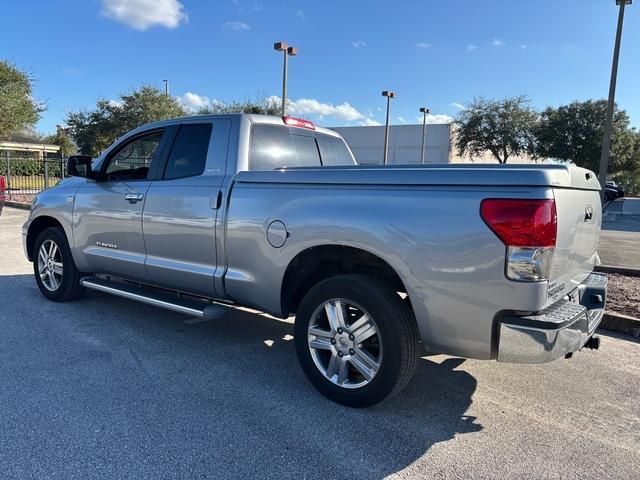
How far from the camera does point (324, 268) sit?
146 inches

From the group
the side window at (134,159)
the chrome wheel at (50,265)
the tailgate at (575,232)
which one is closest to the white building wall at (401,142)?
the chrome wheel at (50,265)

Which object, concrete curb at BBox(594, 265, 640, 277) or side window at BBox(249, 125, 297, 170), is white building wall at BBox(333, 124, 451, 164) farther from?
side window at BBox(249, 125, 297, 170)

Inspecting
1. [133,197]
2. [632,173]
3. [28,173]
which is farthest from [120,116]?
[632,173]

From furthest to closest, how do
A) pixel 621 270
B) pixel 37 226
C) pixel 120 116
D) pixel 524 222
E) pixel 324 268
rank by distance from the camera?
pixel 120 116, pixel 621 270, pixel 37 226, pixel 324 268, pixel 524 222

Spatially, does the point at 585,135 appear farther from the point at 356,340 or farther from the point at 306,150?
the point at 356,340

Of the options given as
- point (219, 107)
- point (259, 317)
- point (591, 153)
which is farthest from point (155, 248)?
point (591, 153)

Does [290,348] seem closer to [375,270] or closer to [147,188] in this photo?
[375,270]

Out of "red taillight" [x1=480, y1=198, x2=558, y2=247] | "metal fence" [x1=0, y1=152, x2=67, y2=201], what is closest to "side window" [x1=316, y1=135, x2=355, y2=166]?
"red taillight" [x1=480, y1=198, x2=558, y2=247]

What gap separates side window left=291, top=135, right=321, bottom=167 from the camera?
4.65m

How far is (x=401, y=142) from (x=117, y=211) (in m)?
44.5

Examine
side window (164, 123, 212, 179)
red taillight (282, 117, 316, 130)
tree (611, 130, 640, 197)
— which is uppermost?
tree (611, 130, 640, 197)

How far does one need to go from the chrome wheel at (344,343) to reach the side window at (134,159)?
2.41 m

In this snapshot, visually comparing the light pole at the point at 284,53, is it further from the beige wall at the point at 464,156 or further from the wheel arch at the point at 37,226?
the beige wall at the point at 464,156

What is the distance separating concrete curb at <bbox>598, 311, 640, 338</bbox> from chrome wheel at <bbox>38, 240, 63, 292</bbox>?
5968mm
